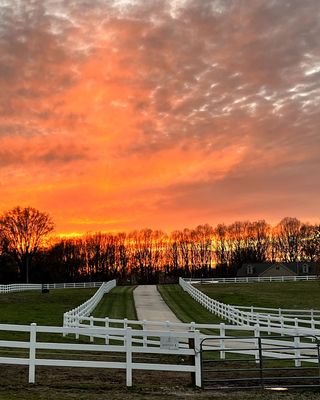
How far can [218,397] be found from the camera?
34.3 ft

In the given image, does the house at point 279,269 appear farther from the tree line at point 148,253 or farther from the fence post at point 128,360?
the fence post at point 128,360

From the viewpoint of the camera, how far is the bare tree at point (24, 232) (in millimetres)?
107938

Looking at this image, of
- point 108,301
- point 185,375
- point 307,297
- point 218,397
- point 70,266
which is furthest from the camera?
point 70,266

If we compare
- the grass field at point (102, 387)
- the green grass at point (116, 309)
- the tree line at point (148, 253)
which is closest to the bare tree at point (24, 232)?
the tree line at point (148, 253)

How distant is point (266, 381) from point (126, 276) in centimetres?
13454

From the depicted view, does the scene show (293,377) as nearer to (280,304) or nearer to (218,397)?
(218,397)

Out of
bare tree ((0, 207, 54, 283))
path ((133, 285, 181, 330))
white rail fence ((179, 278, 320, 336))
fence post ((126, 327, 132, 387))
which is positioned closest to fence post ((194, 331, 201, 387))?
fence post ((126, 327, 132, 387))

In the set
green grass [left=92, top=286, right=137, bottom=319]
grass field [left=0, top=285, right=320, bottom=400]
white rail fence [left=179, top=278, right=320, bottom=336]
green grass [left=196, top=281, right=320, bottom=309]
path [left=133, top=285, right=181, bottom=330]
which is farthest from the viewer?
green grass [left=196, top=281, right=320, bottom=309]

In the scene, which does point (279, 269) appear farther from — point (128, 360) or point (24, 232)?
point (128, 360)

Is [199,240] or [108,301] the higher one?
[199,240]

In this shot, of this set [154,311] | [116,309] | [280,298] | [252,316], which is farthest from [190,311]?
[280,298]

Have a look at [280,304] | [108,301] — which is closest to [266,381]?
[280,304]

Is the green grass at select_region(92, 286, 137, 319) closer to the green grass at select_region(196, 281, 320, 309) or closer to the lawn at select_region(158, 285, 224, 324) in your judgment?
the lawn at select_region(158, 285, 224, 324)

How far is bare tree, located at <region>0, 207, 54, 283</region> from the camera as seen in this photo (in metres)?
108
